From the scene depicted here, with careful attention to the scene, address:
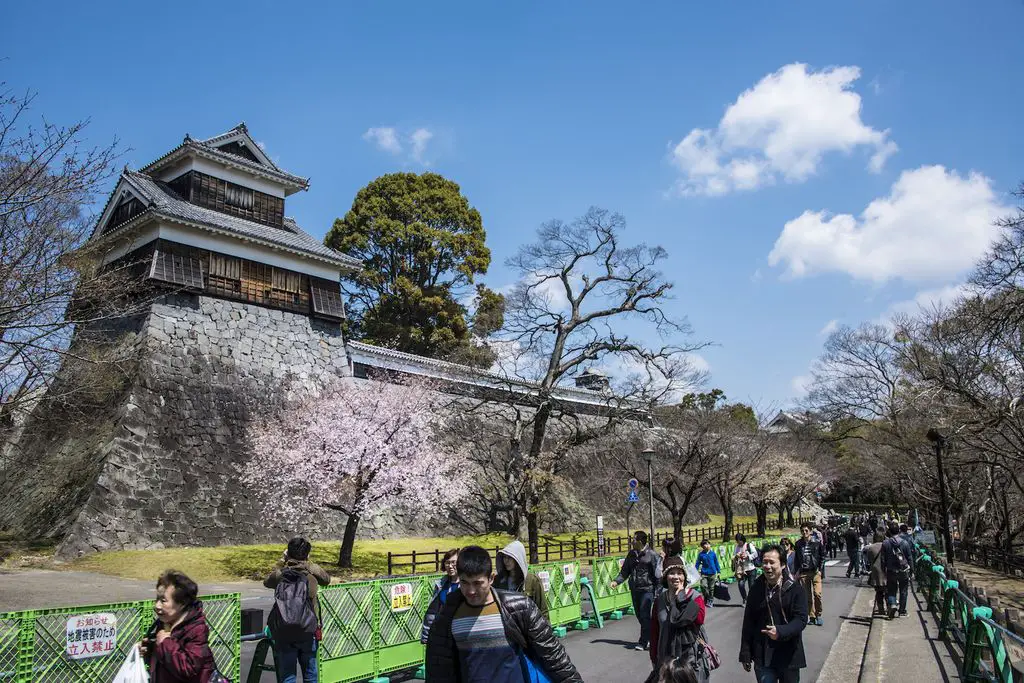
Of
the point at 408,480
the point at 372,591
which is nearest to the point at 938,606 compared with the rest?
the point at 372,591

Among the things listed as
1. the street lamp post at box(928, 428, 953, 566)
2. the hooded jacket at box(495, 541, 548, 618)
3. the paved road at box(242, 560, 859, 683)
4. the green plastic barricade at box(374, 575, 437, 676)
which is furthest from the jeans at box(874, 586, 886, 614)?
the hooded jacket at box(495, 541, 548, 618)

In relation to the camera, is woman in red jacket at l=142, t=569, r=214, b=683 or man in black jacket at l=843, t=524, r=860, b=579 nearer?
woman in red jacket at l=142, t=569, r=214, b=683

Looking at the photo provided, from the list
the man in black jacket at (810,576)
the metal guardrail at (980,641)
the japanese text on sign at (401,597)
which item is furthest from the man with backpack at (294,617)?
the man in black jacket at (810,576)

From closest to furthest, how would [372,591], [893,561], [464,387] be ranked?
[372,591], [893,561], [464,387]

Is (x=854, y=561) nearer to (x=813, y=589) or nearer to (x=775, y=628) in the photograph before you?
(x=813, y=589)

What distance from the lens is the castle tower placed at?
2370cm

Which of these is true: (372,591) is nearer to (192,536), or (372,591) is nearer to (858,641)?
(858,641)

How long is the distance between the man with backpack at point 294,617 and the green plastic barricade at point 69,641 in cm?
69

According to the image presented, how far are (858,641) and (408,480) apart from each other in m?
16.0

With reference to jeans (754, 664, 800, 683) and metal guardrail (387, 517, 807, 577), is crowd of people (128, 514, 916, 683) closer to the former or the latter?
jeans (754, 664, 800, 683)

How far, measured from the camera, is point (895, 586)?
14008 millimetres

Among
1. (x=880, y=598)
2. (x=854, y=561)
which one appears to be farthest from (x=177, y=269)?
(x=854, y=561)

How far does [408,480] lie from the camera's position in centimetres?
2495

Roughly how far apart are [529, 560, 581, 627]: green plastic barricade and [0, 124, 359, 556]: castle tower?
1569 cm
